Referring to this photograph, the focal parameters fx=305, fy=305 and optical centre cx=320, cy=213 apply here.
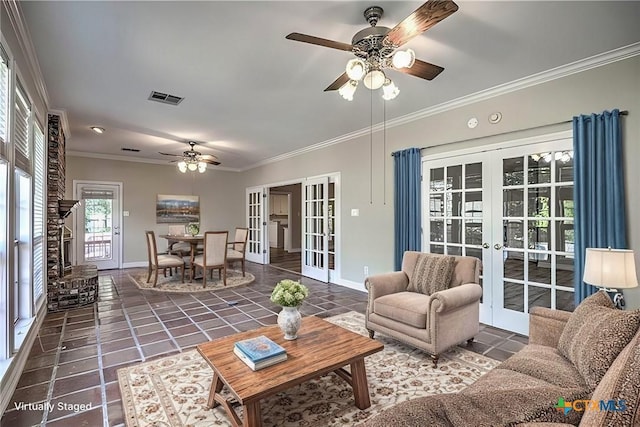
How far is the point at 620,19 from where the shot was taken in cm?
223

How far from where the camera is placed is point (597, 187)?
2730 mm

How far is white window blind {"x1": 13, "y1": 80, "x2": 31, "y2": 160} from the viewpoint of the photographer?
2.58 m

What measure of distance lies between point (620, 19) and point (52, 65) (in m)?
4.84

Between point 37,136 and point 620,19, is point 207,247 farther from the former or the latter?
point 620,19

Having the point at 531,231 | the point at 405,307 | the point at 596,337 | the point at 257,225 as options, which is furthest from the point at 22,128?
the point at 257,225

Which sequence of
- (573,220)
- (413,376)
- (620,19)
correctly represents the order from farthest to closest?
(573,220)
(413,376)
(620,19)

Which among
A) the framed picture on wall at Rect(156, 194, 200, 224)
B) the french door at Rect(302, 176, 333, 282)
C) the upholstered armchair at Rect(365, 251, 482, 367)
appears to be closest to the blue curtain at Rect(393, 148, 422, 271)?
the upholstered armchair at Rect(365, 251, 482, 367)

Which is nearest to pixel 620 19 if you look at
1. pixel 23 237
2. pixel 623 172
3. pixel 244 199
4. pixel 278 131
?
pixel 623 172

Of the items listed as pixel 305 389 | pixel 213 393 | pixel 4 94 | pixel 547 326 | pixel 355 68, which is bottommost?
pixel 305 389

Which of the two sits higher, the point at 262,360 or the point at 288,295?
the point at 288,295

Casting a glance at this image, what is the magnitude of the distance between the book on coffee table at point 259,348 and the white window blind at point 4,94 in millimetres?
2197

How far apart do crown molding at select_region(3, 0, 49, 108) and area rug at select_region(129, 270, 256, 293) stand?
3.16 metres

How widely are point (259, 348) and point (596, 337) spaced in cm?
177

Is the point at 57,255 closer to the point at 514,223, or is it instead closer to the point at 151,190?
the point at 151,190
